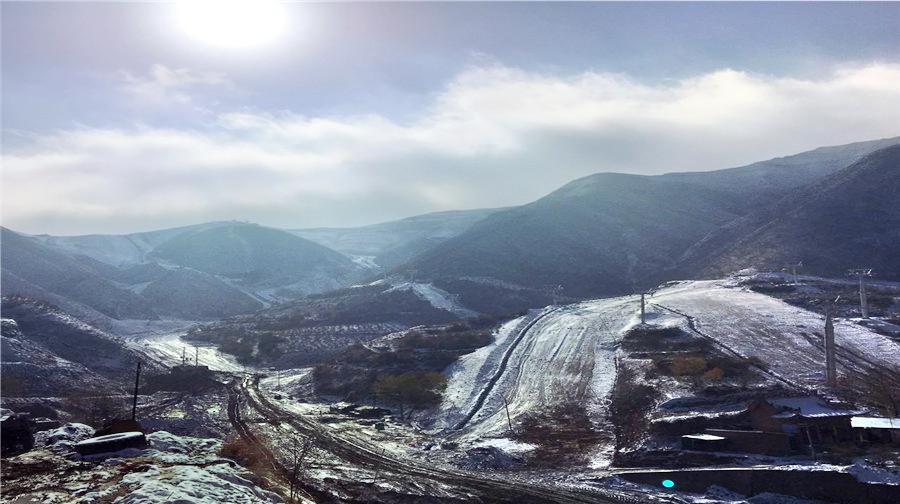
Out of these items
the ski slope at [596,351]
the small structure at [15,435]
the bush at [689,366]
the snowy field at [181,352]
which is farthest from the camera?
the snowy field at [181,352]

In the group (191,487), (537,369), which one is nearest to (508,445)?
(537,369)

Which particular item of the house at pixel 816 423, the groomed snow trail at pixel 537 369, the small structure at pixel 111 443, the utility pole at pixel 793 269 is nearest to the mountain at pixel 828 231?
the utility pole at pixel 793 269

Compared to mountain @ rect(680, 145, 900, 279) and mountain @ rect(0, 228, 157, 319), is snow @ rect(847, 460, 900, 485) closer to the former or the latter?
mountain @ rect(680, 145, 900, 279)

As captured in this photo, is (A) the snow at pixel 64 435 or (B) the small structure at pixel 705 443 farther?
(B) the small structure at pixel 705 443

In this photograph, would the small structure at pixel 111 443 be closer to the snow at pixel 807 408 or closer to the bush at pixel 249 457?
the bush at pixel 249 457

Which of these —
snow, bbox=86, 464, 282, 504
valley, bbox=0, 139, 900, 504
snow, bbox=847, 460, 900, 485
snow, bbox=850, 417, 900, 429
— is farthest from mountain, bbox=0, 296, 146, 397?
snow, bbox=850, 417, 900, 429

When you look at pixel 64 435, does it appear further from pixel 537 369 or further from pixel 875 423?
pixel 875 423

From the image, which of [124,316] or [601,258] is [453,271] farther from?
[124,316]
